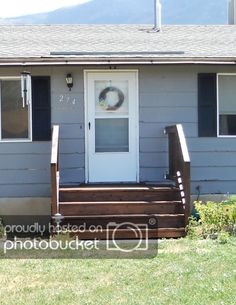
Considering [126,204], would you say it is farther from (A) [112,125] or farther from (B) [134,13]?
(B) [134,13]

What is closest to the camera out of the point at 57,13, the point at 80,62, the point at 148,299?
the point at 148,299

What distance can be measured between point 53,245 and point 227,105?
427 centimetres

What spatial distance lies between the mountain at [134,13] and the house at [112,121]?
4268 centimetres

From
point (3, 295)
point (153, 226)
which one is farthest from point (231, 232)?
point (3, 295)

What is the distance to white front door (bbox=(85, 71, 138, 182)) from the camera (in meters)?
10.1

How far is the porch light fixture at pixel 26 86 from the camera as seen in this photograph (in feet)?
31.9

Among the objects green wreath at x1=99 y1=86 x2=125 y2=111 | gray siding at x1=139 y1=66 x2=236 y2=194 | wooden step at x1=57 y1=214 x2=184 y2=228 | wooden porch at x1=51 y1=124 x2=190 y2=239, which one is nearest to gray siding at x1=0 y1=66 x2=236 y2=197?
gray siding at x1=139 y1=66 x2=236 y2=194

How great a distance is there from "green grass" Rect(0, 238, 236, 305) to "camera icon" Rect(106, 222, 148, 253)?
735 millimetres

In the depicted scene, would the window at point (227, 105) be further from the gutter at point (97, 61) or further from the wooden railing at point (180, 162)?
the wooden railing at point (180, 162)

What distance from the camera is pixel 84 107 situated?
10.0 m

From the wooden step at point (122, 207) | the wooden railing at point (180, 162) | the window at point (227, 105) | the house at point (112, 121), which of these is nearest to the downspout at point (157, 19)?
the house at point (112, 121)

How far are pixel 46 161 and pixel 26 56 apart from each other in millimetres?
1846

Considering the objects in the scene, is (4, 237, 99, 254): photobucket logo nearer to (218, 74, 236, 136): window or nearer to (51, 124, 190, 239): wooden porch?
(51, 124, 190, 239): wooden porch

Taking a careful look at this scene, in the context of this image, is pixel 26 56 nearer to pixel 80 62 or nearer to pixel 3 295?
pixel 80 62
